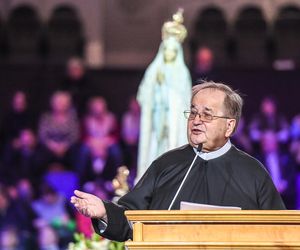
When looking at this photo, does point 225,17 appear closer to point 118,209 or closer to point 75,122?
point 75,122

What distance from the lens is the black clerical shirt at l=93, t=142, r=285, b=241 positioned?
4734 millimetres

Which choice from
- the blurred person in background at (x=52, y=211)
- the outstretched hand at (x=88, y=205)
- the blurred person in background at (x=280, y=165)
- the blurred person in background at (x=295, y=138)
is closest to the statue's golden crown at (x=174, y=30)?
the blurred person in background at (x=52, y=211)

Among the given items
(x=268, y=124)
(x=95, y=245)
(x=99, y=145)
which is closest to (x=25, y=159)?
(x=99, y=145)

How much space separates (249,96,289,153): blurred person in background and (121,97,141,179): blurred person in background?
1.41m

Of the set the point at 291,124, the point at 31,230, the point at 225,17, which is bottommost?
the point at 31,230

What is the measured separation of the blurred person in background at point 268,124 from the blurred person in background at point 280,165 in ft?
0.27

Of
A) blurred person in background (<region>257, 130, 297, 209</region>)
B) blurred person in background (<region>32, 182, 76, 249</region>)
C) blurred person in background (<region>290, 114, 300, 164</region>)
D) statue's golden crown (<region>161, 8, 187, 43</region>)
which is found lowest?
blurred person in background (<region>32, 182, 76, 249</region>)

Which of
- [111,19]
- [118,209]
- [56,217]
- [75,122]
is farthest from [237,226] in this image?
[111,19]

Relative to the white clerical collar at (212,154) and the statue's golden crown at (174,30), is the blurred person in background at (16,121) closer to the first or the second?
the statue's golden crown at (174,30)

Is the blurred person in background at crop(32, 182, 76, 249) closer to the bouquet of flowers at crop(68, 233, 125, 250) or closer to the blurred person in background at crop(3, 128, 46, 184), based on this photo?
the blurred person in background at crop(3, 128, 46, 184)

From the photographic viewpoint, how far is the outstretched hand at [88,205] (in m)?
4.52

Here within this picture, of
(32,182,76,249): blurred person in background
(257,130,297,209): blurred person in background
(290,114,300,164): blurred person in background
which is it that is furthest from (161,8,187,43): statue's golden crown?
(290,114,300,164): blurred person in background

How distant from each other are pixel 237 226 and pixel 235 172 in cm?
75

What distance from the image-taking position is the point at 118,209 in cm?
471
